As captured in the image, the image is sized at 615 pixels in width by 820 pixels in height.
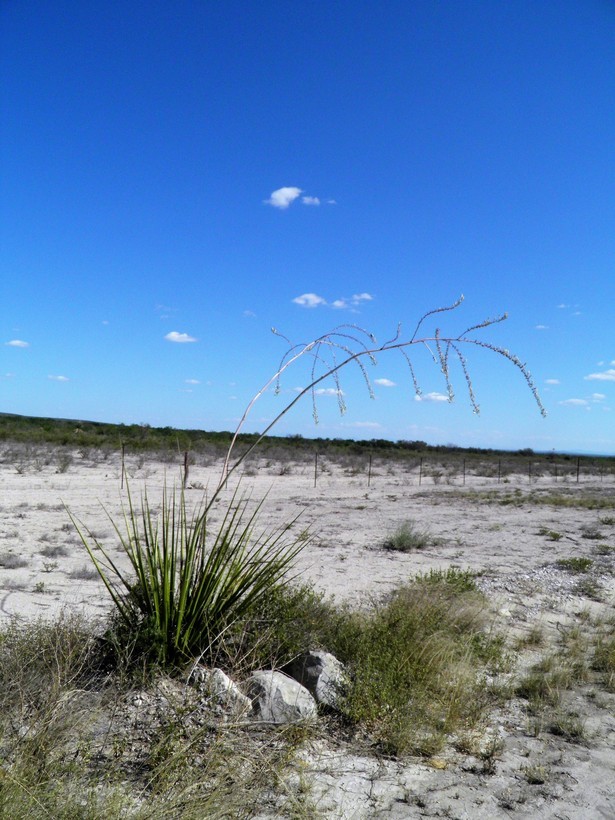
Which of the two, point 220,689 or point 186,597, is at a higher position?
point 186,597

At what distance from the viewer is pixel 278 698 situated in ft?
15.7

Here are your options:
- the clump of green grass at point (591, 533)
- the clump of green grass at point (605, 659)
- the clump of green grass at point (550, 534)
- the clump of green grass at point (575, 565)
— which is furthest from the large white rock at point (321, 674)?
the clump of green grass at point (591, 533)

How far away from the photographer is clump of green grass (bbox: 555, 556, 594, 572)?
1231cm

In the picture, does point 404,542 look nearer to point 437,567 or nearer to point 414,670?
point 437,567

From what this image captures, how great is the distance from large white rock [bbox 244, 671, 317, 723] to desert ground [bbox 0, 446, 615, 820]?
264 millimetres

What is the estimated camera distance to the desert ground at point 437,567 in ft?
14.6

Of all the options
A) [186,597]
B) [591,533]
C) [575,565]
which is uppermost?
[186,597]

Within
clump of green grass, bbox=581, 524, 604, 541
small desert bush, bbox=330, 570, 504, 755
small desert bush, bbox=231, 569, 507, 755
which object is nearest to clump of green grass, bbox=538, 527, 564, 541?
clump of green grass, bbox=581, 524, 604, 541

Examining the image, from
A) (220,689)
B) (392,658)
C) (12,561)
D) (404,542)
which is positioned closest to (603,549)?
(404,542)

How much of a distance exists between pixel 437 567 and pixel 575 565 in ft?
8.65

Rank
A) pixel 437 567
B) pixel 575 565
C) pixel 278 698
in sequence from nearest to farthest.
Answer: pixel 278 698
pixel 437 567
pixel 575 565

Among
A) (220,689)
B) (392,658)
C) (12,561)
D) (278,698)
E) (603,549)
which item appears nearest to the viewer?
(220,689)

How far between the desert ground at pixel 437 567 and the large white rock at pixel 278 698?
10.4 inches

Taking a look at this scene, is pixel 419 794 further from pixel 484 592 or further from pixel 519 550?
pixel 519 550
